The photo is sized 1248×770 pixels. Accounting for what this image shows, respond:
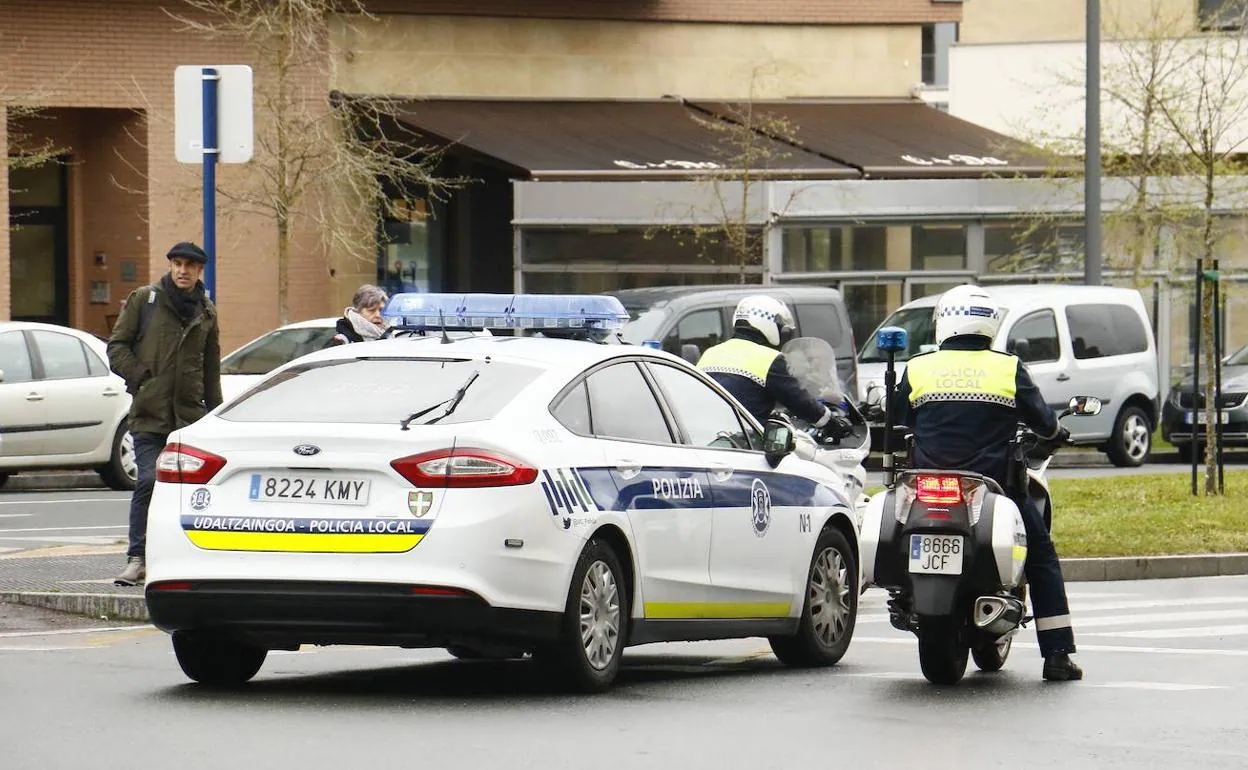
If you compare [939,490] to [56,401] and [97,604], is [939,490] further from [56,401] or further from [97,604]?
[56,401]

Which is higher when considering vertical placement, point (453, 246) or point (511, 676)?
point (453, 246)

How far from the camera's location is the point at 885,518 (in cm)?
980

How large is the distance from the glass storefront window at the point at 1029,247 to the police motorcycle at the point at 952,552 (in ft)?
73.6

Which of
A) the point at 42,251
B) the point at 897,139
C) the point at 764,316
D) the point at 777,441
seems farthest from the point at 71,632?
the point at 897,139

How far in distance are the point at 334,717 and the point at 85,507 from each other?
36.8 feet

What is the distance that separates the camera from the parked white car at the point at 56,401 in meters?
20.4

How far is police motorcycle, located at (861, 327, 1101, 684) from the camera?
31.3ft

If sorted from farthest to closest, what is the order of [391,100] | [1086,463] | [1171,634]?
[391,100] → [1086,463] → [1171,634]

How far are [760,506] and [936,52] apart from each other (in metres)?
56.2

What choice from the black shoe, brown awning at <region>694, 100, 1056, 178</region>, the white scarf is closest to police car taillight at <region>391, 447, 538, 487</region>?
the black shoe

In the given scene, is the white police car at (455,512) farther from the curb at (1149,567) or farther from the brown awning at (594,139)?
the brown awning at (594,139)

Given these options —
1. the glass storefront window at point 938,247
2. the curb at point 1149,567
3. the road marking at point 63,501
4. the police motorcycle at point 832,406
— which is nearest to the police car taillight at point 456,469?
the police motorcycle at point 832,406

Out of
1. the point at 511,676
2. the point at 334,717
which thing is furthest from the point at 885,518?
the point at 334,717

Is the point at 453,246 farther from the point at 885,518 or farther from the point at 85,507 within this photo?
the point at 885,518
